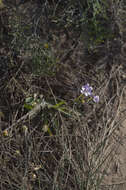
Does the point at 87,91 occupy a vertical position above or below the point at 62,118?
above

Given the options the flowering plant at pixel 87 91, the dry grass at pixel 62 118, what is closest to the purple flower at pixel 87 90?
the flowering plant at pixel 87 91

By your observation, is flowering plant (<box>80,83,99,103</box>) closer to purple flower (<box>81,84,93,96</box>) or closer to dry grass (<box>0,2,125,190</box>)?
purple flower (<box>81,84,93,96</box>)

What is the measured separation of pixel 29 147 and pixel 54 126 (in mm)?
271

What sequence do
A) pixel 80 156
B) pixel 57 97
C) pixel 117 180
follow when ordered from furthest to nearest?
pixel 57 97 < pixel 117 180 < pixel 80 156

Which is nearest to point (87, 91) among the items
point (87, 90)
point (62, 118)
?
point (87, 90)

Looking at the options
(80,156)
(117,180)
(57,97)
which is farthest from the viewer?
(57,97)

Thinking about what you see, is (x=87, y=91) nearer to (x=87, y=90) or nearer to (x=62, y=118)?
(x=87, y=90)

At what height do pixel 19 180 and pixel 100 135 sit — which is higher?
pixel 100 135

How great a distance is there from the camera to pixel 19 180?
2.05m

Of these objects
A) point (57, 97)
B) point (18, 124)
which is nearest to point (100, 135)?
point (57, 97)

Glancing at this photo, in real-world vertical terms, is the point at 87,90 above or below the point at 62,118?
above

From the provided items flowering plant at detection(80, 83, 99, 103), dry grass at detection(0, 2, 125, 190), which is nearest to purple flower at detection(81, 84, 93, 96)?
flowering plant at detection(80, 83, 99, 103)

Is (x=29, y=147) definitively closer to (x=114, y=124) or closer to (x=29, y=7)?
(x=114, y=124)

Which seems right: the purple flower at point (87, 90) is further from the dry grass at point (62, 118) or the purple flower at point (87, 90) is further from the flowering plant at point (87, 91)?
the dry grass at point (62, 118)
